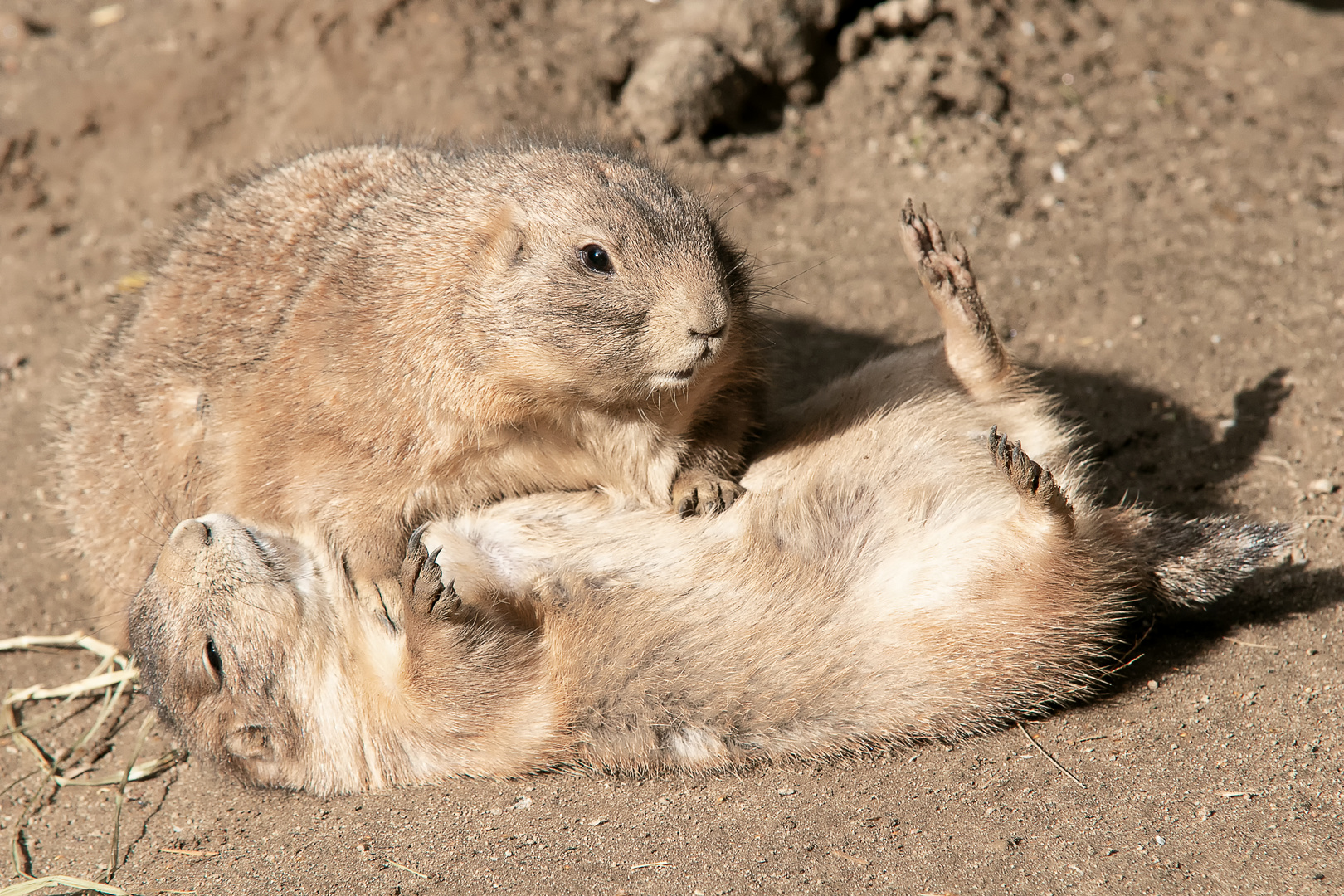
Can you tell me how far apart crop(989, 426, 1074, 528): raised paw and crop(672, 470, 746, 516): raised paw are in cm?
104

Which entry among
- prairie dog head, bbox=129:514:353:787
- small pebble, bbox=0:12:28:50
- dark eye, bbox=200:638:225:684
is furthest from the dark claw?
small pebble, bbox=0:12:28:50

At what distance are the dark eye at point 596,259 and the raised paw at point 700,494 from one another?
3.14ft

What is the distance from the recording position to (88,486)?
191 inches

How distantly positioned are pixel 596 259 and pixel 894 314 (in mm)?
2828

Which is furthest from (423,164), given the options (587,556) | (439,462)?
(587,556)

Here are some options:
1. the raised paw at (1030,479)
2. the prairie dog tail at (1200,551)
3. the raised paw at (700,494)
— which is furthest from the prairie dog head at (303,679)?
the prairie dog tail at (1200,551)

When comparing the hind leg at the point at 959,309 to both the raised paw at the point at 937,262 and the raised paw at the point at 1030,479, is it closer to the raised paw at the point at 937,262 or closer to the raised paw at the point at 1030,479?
the raised paw at the point at 937,262

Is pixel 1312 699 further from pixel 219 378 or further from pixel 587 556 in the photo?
pixel 219 378

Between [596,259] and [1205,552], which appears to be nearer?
[596,259]

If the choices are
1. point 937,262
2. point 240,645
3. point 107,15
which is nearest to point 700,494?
point 937,262

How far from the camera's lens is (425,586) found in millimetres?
3678

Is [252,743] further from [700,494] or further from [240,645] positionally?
[700,494]

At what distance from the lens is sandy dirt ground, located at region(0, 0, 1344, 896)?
3.49 metres

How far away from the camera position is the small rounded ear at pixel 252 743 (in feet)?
13.1
